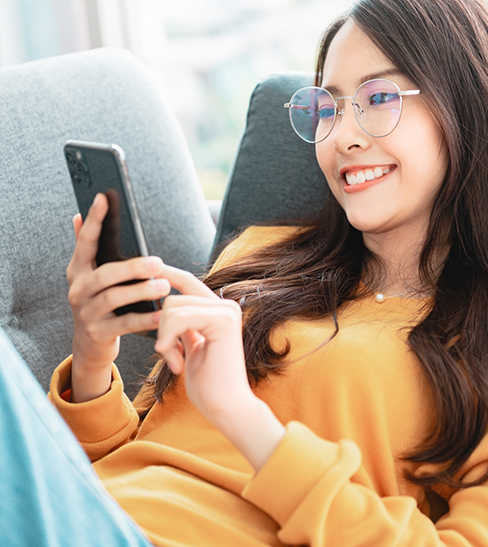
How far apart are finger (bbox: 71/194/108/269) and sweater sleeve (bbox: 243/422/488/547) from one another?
0.32 m

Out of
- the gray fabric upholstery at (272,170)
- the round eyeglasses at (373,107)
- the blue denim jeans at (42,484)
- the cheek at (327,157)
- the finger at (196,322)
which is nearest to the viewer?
the blue denim jeans at (42,484)

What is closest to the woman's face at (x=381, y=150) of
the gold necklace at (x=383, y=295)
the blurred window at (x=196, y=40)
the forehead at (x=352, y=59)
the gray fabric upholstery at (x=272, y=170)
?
the forehead at (x=352, y=59)

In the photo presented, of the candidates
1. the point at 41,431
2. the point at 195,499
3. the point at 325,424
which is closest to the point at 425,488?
the point at 325,424

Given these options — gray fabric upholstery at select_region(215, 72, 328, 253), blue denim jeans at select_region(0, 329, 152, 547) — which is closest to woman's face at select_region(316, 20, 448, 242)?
gray fabric upholstery at select_region(215, 72, 328, 253)

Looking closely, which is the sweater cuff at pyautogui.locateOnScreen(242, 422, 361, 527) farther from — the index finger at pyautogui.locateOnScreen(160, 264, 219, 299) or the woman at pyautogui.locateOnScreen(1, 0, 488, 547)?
the index finger at pyautogui.locateOnScreen(160, 264, 219, 299)

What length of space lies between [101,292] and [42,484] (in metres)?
0.25

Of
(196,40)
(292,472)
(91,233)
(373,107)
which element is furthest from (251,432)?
(196,40)

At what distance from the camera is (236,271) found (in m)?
1.09

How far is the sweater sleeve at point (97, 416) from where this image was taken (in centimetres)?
90

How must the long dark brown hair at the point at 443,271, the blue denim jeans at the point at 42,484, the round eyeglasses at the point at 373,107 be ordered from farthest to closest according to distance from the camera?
the round eyeglasses at the point at 373,107 → the long dark brown hair at the point at 443,271 → the blue denim jeans at the point at 42,484

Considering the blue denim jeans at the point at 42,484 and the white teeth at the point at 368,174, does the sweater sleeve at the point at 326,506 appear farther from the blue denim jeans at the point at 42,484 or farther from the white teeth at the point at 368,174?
the white teeth at the point at 368,174

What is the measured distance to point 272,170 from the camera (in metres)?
1.34

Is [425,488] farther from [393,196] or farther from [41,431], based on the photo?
[41,431]

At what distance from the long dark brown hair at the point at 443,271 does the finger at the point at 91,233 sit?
26 cm
